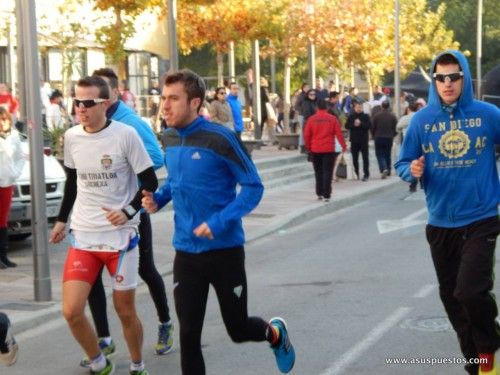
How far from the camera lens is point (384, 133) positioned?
27.0m

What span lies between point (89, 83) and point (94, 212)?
794 mm

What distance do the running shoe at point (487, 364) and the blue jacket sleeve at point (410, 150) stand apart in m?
1.06

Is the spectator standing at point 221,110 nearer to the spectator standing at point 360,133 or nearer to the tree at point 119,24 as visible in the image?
the tree at point 119,24

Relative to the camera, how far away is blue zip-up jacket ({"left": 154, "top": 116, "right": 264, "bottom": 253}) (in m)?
6.42

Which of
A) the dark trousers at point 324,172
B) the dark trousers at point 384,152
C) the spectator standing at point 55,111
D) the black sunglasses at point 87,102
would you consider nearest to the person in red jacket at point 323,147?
the dark trousers at point 324,172

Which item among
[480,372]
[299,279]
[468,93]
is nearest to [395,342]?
[480,372]

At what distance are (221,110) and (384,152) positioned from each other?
4469mm

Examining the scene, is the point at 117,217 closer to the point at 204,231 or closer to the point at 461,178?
the point at 204,231

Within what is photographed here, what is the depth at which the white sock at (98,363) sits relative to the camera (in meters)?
7.59

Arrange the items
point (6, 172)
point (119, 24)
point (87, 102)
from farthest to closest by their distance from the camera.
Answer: point (119, 24) < point (6, 172) < point (87, 102)

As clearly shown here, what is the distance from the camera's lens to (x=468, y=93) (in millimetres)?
6848

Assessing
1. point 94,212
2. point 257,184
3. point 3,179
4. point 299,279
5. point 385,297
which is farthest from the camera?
point 3,179

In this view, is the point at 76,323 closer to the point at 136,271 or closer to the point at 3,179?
the point at 136,271

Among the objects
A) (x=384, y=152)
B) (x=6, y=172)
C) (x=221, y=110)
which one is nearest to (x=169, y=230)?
(x=6, y=172)
